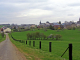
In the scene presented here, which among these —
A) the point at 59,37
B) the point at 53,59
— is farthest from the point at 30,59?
the point at 59,37

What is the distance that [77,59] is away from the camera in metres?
11.1

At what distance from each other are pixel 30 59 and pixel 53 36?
80042 millimetres

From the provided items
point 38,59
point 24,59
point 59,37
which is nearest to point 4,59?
point 24,59

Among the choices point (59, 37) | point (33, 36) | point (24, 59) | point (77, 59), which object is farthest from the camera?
point (33, 36)

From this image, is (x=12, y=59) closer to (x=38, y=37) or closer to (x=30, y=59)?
(x=30, y=59)

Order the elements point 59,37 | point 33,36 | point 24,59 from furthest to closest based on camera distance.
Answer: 1. point 33,36
2. point 59,37
3. point 24,59

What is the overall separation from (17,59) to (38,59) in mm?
1529

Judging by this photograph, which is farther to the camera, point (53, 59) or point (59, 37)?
point (59, 37)

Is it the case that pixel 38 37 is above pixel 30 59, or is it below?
below

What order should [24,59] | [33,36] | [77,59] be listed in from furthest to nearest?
[33,36]
[77,59]
[24,59]

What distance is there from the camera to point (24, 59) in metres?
9.96

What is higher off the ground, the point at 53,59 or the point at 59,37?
the point at 53,59

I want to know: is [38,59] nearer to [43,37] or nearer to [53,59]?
[53,59]

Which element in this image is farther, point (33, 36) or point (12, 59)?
point (33, 36)
